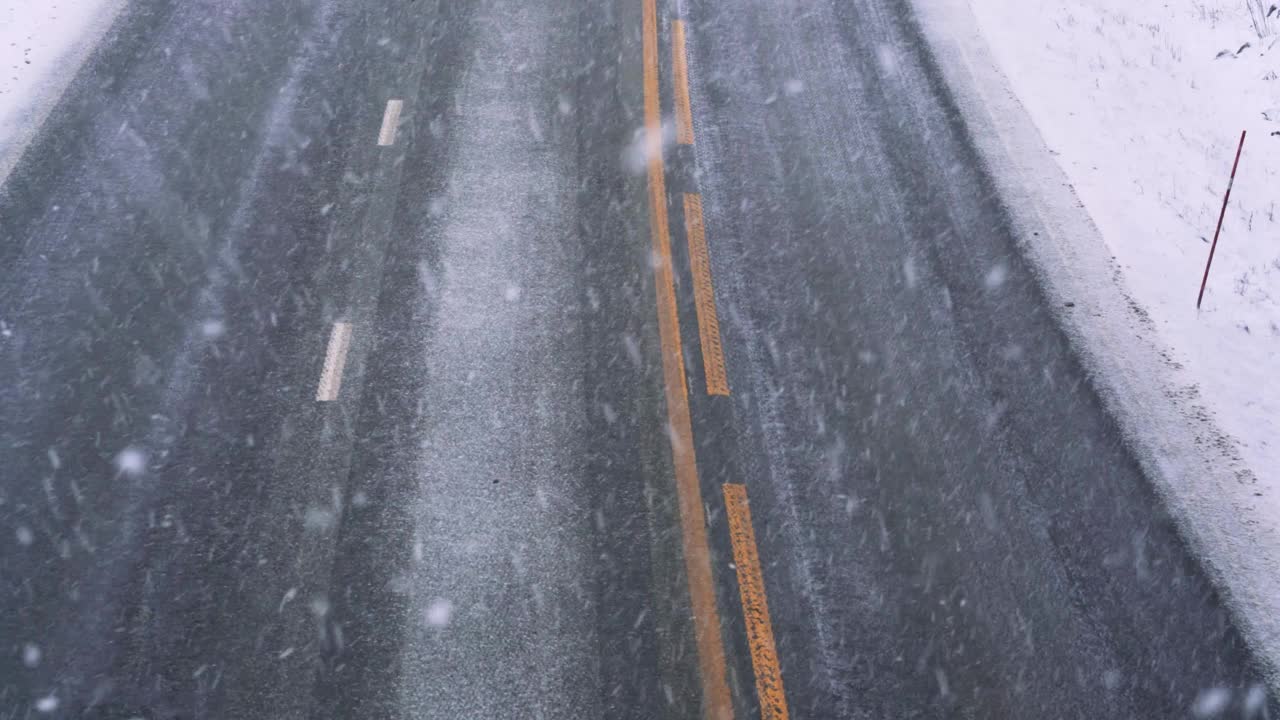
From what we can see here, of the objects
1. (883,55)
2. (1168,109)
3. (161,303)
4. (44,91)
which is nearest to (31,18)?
(44,91)

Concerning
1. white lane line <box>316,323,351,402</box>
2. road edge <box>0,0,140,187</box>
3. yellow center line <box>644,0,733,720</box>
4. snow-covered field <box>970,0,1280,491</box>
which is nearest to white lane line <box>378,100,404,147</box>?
yellow center line <box>644,0,733,720</box>

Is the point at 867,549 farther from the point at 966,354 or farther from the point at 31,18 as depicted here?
Result: the point at 31,18

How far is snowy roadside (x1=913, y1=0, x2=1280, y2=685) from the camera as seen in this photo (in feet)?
24.6

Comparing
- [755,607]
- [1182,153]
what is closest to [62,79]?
[755,607]

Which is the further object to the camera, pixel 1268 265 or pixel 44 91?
pixel 44 91

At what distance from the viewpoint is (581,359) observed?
8.30 m

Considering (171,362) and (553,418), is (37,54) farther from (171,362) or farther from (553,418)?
(553,418)

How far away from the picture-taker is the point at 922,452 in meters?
7.58

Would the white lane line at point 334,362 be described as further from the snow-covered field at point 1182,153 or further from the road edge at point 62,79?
the snow-covered field at point 1182,153

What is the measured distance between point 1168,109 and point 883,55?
9.61 feet

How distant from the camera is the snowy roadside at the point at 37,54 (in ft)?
35.4

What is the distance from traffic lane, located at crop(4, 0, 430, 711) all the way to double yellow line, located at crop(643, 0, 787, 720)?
2.40 metres

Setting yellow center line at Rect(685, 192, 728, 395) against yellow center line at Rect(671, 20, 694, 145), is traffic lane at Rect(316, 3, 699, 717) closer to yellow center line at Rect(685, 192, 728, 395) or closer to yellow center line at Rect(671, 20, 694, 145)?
yellow center line at Rect(685, 192, 728, 395)

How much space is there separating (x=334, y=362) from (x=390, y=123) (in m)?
3.52
